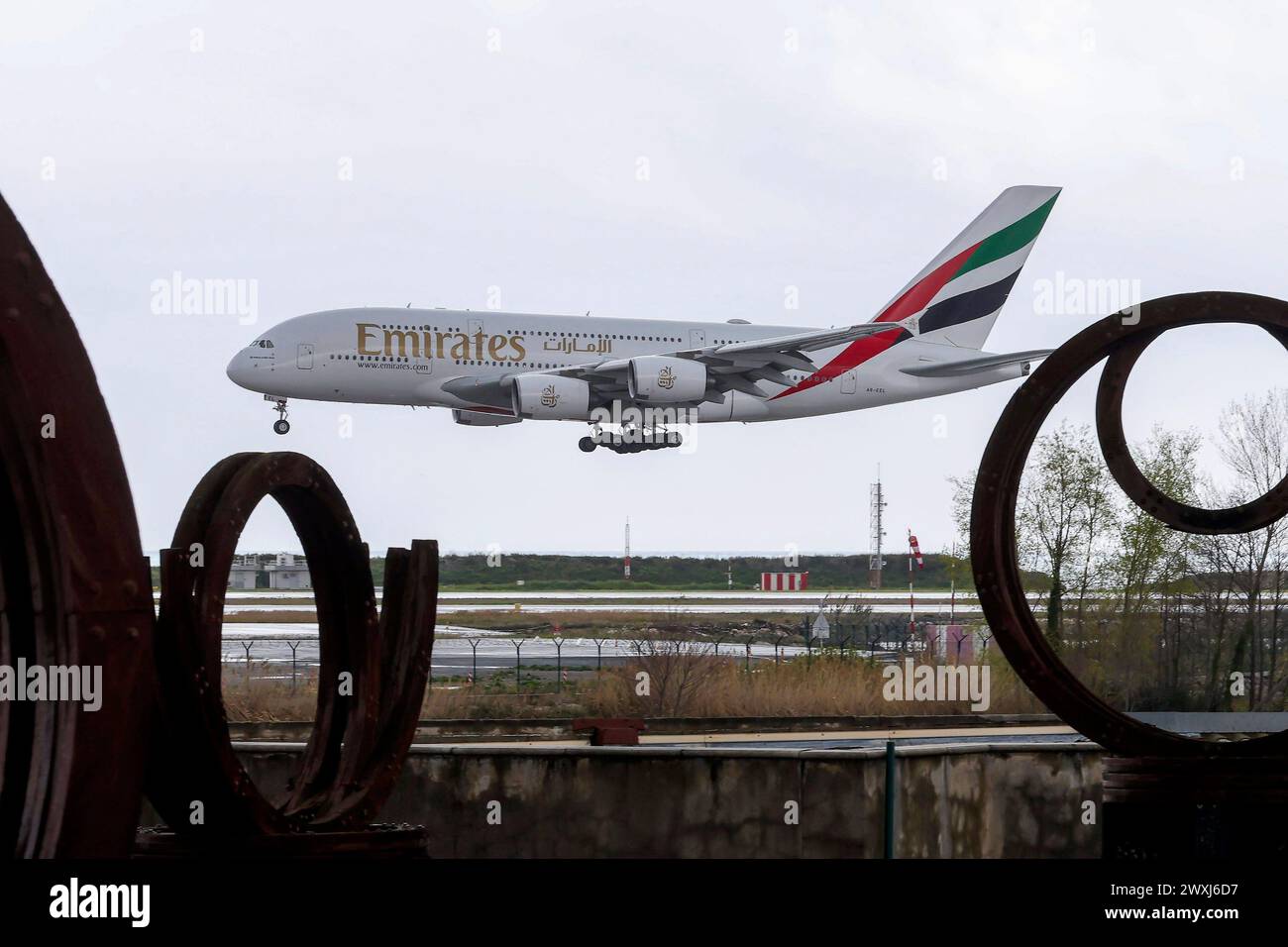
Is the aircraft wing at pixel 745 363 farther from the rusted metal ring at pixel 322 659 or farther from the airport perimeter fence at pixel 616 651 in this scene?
the rusted metal ring at pixel 322 659

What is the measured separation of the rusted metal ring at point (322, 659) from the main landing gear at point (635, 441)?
105ft

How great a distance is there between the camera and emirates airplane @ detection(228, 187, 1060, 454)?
37.2 metres

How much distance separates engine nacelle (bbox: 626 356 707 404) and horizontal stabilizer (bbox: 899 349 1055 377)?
29.5 feet

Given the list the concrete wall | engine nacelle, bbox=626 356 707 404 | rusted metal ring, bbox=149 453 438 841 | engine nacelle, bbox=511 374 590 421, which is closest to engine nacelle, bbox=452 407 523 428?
engine nacelle, bbox=511 374 590 421

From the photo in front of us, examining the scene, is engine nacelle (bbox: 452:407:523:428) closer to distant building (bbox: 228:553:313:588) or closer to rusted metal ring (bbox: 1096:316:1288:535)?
distant building (bbox: 228:553:313:588)

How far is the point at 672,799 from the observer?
12.0 m

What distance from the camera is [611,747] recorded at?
39.7ft

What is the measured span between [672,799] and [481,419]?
28808mm

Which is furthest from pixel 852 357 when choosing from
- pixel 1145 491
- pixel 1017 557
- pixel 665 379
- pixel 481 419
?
pixel 1017 557

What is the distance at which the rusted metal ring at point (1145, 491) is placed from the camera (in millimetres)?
6371

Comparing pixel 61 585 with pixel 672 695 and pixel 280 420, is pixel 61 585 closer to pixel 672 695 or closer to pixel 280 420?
pixel 672 695
